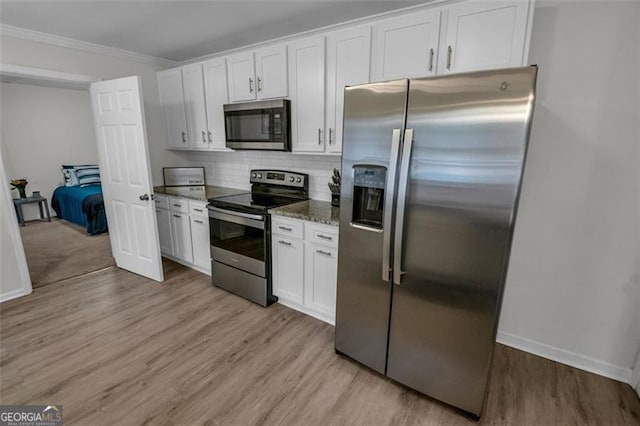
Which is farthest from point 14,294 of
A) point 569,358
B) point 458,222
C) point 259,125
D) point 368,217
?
point 569,358

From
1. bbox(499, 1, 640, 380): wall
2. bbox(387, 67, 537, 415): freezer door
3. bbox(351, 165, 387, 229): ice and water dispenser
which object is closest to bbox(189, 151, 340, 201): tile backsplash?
bbox(351, 165, 387, 229): ice and water dispenser

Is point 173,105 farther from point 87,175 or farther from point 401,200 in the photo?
point 87,175

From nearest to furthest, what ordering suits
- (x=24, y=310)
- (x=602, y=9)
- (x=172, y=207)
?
(x=602, y=9) → (x=24, y=310) → (x=172, y=207)

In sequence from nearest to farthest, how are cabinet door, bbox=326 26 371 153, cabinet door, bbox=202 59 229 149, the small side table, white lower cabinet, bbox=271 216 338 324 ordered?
1. cabinet door, bbox=326 26 371 153
2. white lower cabinet, bbox=271 216 338 324
3. cabinet door, bbox=202 59 229 149
4. the small side table

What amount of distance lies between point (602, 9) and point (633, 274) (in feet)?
5.23

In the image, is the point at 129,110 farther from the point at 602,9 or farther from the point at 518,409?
the point at 518,409

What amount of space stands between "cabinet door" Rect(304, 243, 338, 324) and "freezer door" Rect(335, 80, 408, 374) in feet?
1.17

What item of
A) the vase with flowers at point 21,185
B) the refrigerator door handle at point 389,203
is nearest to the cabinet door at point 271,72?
the refrigerator door handle at point 389,203

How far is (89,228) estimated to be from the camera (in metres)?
4.82

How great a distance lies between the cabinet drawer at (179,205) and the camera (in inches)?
132

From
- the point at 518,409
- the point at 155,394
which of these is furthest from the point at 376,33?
the point at 155,394

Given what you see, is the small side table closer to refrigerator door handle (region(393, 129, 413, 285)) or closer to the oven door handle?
the oven door handle

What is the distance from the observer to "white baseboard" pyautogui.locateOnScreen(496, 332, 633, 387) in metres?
1.99

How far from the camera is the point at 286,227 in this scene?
2.57 m
